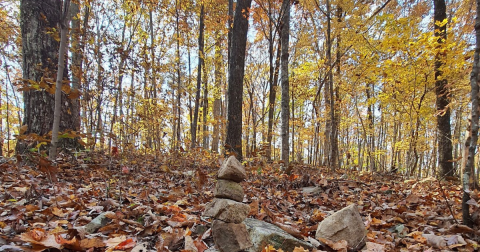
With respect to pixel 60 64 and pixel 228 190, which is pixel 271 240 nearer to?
pixel 228 190

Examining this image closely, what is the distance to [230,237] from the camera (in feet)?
5.18

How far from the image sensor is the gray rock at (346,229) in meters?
1.87

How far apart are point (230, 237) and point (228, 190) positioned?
1.04ft

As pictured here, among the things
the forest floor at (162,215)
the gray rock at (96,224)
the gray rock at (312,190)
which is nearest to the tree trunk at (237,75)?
the forest floor at (162,215)

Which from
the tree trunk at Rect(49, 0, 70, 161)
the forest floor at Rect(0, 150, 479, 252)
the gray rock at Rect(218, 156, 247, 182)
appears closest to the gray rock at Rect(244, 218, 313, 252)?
the forest floor at Rect(0, 150, 479, 252)

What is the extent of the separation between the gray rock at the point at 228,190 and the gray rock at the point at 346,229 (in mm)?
756

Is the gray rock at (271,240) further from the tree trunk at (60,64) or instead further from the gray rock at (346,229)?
the tree trunk at (60,64)

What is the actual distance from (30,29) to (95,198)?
3.62 metres

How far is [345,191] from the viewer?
398 cm

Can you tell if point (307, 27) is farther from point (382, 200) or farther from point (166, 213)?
point (166, 213)

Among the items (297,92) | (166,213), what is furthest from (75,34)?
(297,92)

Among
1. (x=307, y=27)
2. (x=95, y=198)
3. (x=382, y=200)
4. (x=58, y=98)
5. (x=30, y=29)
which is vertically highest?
(x=307, y=27)

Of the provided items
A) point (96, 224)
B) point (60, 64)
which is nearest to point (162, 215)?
point (96, 224)

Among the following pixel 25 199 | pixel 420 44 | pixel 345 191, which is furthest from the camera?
pixel 420 44
